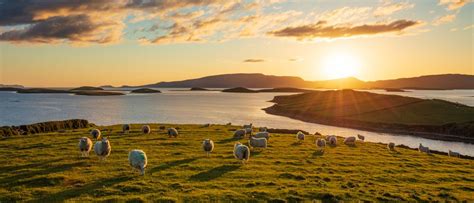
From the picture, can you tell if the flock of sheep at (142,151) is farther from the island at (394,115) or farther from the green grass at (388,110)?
the green grass at (388,110)

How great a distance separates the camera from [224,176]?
2428 centimetres

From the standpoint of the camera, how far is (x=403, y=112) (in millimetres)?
106750

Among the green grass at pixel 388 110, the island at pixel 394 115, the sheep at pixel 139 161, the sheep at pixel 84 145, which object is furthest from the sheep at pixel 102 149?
the green grass at pixel 388 110

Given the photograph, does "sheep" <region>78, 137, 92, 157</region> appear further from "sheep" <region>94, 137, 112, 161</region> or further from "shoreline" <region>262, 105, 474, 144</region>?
"shoreline" <region>262, 105, 474, 144</region>

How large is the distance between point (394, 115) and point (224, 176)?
9089cm

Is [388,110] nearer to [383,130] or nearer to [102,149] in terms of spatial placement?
[383,130]

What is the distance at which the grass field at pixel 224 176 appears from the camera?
66.4ft

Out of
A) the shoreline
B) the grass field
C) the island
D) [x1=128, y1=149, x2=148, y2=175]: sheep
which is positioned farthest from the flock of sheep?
the island

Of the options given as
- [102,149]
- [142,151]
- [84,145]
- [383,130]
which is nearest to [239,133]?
[84,145]

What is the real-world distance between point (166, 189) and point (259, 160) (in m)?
11.3

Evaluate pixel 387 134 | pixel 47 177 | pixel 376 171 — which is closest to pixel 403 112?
pixel 387 134

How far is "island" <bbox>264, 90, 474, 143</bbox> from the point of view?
83250 millimetres

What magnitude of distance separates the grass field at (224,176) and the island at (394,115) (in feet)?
175

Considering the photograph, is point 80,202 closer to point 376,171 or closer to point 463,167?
point 376,171
